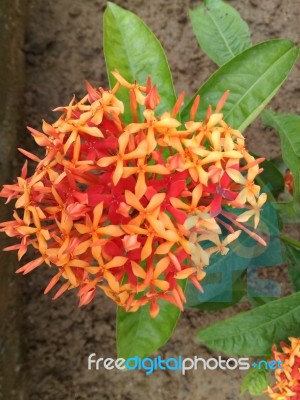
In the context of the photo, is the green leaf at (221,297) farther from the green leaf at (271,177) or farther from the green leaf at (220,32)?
the green leaf at (220,32)

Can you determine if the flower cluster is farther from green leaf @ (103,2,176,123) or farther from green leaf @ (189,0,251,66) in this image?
green leaf @ (189,0,251,66)

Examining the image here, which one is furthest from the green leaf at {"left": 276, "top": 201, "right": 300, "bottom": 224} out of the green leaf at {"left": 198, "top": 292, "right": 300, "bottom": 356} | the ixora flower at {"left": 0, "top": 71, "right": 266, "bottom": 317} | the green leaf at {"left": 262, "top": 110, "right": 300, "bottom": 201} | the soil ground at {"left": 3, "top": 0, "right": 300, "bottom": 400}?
the soil ground at {"left": 3, "top": 0, "right": 300, "bottom": 400}

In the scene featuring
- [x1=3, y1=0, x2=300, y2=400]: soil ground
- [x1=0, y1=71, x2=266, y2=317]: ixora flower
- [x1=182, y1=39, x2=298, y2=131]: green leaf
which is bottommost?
[x1=3, y1=0, x2=300, y2=400]: soil ground

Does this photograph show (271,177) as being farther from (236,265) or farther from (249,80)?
(249,80)

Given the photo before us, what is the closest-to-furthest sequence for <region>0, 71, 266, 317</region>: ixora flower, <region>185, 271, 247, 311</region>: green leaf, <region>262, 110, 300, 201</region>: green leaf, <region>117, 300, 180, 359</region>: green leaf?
<region>0, 71, 266, 317</region>: ixora flower, <region>117, 300, 180, 359</region>: green leaf, <region>262, 110, 300, 201</region>: green leaf, <region>185, 271, 247, 311</region>: green leaf

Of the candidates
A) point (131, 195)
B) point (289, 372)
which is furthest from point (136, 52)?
point (289, 372)

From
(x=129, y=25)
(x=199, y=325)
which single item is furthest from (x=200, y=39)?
(x=199, y=325)

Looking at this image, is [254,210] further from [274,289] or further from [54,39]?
A: [54,39]
